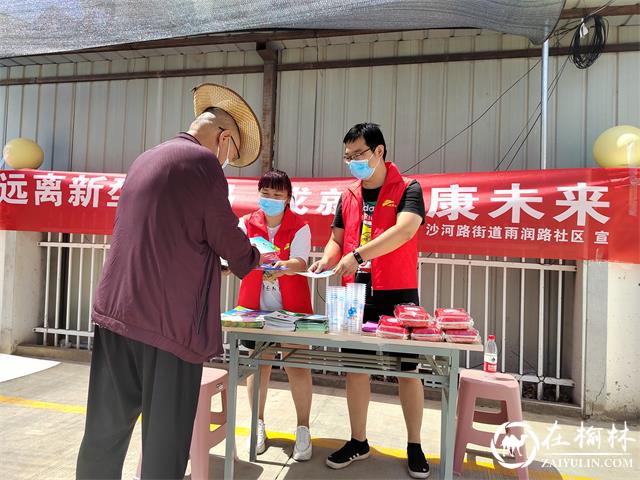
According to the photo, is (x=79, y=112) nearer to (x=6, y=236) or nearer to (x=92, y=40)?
(x=6, y=236)

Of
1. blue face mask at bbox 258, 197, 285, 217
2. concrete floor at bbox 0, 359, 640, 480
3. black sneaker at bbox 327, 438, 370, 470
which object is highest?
blue face mask at bbox 258, 197, 285, 217

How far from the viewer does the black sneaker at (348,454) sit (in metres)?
2.78

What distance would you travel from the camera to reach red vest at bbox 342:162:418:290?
8.73 ft

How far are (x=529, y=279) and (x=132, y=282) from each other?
4.04 meters

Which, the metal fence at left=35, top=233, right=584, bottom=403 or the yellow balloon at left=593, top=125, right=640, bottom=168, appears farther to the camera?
the metal fence at left=35, top=233, right=584, bottom=403

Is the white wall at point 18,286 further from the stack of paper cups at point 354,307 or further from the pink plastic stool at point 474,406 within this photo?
the pink plastic stool at point 474,406

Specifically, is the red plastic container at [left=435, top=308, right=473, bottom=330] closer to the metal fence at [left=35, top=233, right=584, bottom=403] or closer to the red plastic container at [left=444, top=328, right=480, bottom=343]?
the red plastic container at [left=444, top=328, right=480, bottom=343]

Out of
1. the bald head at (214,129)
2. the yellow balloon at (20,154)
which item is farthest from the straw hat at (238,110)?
the yellow balloon at (20,154)

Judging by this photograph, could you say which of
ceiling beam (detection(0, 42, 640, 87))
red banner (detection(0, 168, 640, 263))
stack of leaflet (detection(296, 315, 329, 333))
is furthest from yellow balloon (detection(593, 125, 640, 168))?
stack of leaflet (detection(296, 315, 329, 333))

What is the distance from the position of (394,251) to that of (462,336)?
65cm

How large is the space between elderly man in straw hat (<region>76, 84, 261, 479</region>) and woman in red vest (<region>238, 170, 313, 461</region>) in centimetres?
108

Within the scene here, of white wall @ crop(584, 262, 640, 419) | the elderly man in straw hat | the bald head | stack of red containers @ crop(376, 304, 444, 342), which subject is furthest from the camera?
white wall @ crop(584, 262, 640, 419)

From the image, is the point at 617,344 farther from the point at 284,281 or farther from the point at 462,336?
the point at 284,281

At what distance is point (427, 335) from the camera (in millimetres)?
2217
